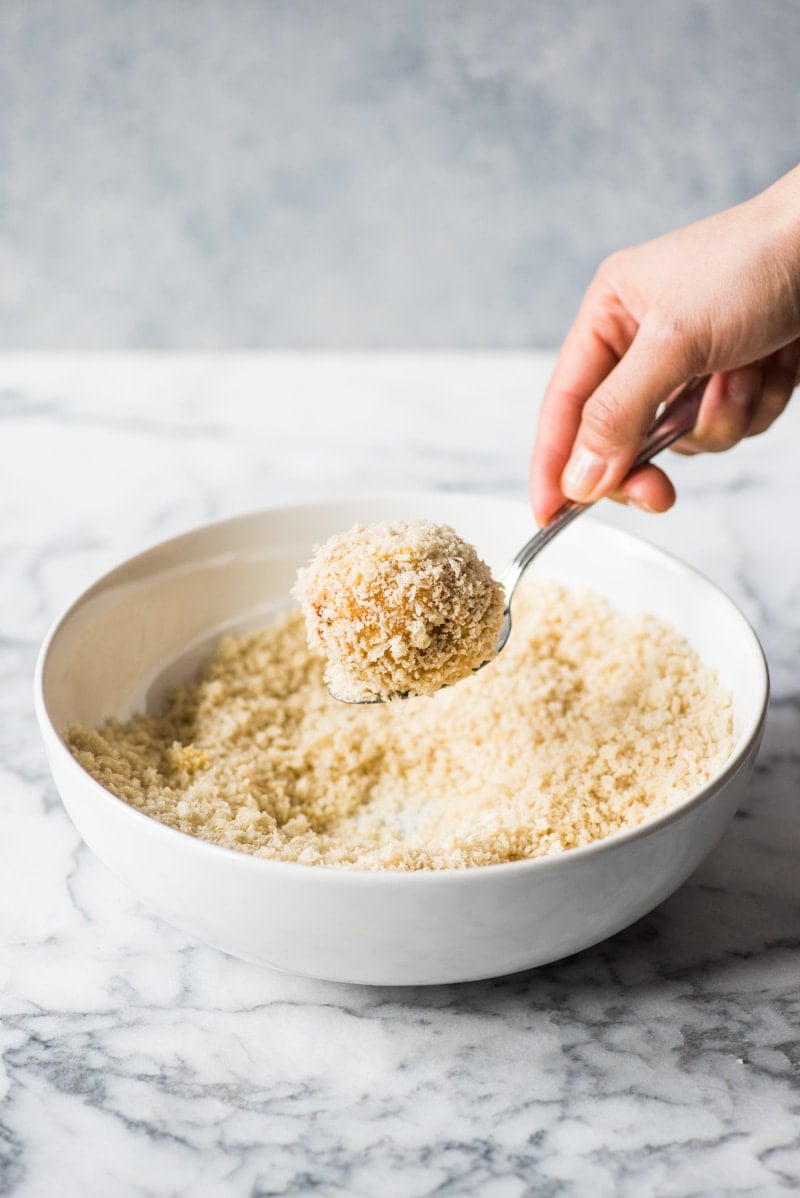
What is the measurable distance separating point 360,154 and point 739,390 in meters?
1.00

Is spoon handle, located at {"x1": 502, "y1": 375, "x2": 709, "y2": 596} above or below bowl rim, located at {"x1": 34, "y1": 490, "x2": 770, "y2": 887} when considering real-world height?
above

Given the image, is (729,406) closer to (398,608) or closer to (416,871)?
(398,608)

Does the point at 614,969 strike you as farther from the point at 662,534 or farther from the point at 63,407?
the point at 63,407

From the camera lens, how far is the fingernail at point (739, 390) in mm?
1264

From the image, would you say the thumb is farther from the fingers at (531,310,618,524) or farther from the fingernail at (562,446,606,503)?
the fingers at (531,310,618,524)

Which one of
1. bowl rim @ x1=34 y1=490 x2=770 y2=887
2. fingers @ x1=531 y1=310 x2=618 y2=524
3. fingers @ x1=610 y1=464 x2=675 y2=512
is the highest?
fingers @ x1=531 y1=310 x2=618 y2=524

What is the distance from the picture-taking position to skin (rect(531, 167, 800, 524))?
3.38 feet

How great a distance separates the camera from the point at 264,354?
2.17 metres

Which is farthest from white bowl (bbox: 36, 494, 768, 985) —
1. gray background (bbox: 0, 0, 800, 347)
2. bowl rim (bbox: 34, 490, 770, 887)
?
gray background (bbox: 0, 0, 800, 347)

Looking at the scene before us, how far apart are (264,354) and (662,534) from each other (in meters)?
0.94

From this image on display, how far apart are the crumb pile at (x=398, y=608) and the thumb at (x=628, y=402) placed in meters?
0.19

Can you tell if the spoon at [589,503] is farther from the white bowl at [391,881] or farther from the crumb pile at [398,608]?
the white bowl at [391,881]

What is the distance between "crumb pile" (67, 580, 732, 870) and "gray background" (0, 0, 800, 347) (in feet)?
3.50

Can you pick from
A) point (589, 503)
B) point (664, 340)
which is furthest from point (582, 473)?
point (664, 340)
